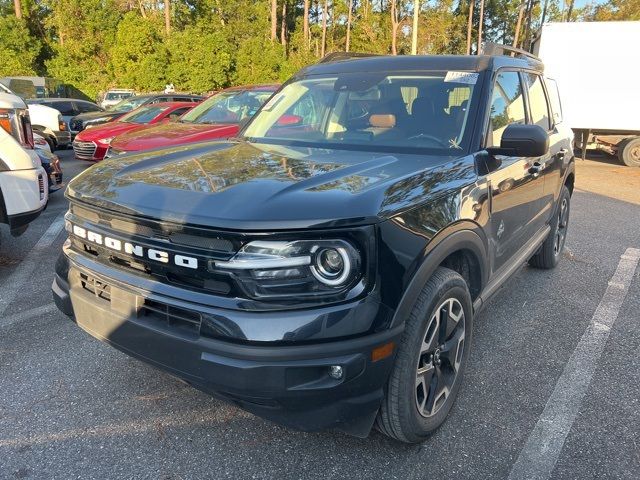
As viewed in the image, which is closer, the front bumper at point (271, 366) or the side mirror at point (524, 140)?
the front bumper at point (271, 366)

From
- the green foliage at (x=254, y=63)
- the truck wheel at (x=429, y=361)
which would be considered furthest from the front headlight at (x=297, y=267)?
the green foliage at (x=254, y=63)

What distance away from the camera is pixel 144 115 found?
1062 centimetres

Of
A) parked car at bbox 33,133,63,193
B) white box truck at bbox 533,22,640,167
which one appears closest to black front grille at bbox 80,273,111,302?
parked car at bbox 33,133,63,193

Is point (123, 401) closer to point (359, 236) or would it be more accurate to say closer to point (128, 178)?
point (128, 178)

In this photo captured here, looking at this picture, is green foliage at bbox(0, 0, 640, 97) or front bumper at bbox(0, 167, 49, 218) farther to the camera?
green foliage at bbox(0, 0, 640, 97)

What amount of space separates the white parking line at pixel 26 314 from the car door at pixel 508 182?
3255mm

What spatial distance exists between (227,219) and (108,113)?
1427cm

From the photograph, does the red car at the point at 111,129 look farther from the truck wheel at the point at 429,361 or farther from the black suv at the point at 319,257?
the truck wheel at the point at 429,361

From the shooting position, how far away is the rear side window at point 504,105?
3.08m

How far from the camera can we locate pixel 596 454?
2.44 meters

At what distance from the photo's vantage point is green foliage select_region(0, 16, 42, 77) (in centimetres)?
3341

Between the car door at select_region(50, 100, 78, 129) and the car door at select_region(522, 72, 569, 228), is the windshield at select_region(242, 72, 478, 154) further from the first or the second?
the car door at select_region(50, 100, 78, 129)

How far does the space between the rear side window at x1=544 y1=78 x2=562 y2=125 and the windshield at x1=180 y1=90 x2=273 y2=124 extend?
4176 millimetres

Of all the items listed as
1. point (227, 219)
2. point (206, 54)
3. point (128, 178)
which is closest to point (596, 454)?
point (227, 219)
